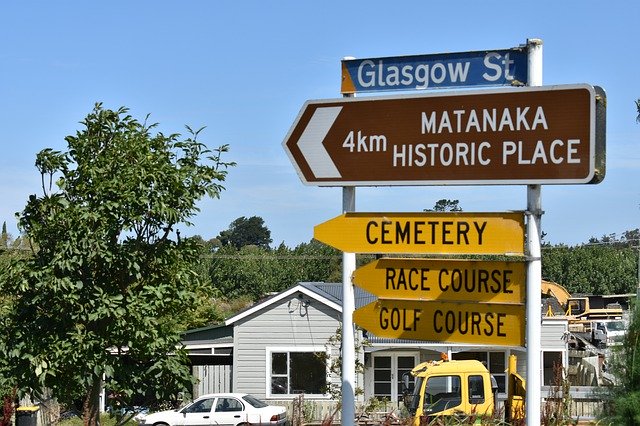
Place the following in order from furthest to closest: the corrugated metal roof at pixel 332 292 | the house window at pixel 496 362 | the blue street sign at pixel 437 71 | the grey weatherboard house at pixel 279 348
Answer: the house window at pixel 496 362
the grey weatherboard house at pixel 279 348
the corrugated metal roof at pixel 332 292
the blue street sign at pixel 437 71

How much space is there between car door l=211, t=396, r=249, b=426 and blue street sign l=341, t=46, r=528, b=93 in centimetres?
2124

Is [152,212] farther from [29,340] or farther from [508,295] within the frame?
[508,295]

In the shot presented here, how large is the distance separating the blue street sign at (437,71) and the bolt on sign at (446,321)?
1.30 metres

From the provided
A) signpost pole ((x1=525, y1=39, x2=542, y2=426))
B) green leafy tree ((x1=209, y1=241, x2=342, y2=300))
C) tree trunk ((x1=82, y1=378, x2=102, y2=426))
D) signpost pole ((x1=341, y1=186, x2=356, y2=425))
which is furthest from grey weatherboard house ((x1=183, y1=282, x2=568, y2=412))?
green leafy tree ((x1=209, y1=241, x2=342, y2=300))

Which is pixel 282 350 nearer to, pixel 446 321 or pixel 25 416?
pixel 25 416

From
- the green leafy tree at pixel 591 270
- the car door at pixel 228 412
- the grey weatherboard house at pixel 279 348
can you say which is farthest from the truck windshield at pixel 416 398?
the green leafy tree at pixel 591 270

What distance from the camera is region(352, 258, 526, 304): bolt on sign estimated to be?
19.0 feet

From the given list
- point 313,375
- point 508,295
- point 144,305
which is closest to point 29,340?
point 144,305

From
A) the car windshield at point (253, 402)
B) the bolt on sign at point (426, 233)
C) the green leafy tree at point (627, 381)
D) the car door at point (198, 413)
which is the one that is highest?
the bolt on sign at point (426, 233)

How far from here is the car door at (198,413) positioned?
2716 centimetres

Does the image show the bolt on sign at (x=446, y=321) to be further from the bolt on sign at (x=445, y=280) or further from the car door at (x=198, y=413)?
the car door at (x=198, y=413)

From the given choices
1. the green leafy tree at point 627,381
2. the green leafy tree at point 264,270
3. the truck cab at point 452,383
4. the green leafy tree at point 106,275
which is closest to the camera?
the green leafy tree at point 627,381

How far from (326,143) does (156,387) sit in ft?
27.4

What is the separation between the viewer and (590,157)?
556 cm
